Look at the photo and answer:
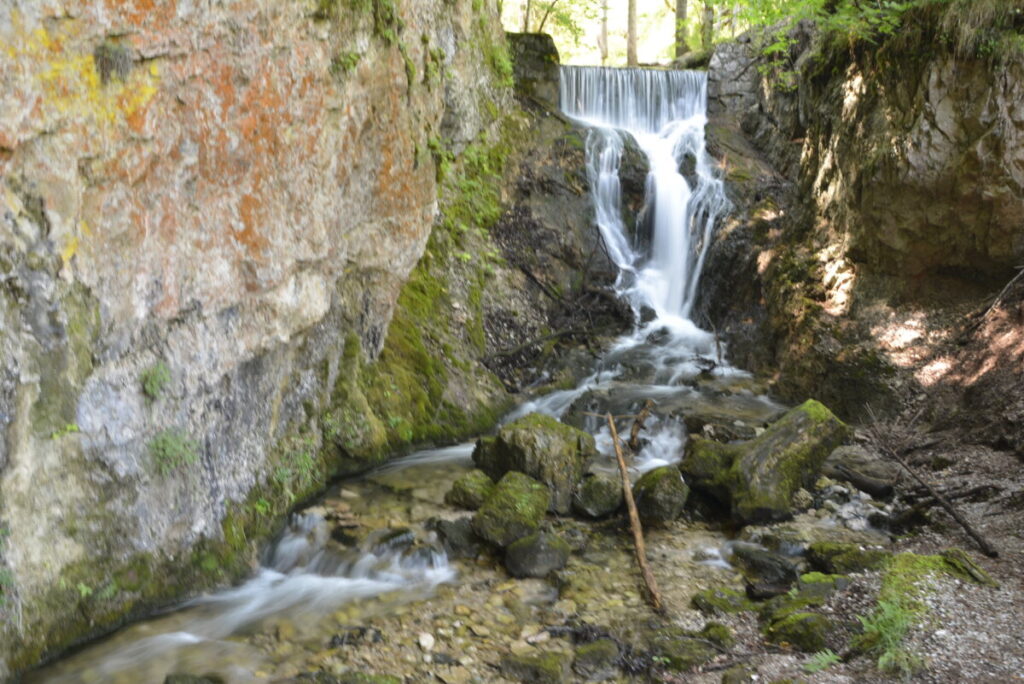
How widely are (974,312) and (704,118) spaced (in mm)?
8371

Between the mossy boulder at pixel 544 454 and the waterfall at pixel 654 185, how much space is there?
5.46 meters

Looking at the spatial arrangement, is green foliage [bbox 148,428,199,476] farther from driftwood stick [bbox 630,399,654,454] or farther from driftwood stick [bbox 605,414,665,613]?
driftwood stick [bbox 630,399,654,454]

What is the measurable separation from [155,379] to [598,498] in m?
3.90

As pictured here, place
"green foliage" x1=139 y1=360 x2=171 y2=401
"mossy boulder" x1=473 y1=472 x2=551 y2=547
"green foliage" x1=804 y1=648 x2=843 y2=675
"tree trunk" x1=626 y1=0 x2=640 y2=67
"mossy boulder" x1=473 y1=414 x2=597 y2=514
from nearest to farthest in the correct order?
"green foliage" x1=804 y1=648 x2=843 y2=675 < "green foliage" x1=139 y1=360 x2=171 y2=401 < "mossy boulder" x1=473 y1=472 x2=551 y2=547 < "mossy boulder" x1=473 y1=414 x2=597 y2=514 < "tree trunk" x1=626 y1=0 x2=640 y2=67

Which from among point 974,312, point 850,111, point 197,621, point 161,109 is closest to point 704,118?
point 850,111

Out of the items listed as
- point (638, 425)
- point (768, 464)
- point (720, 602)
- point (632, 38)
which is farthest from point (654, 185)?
point (720, 602)

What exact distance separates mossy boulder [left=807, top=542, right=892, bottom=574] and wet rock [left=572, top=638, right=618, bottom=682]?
6.32 ft

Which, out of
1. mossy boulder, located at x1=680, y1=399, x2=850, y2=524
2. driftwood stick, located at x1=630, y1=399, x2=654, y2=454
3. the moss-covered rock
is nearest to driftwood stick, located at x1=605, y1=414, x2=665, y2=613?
the moss-covered rock

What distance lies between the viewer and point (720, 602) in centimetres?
486

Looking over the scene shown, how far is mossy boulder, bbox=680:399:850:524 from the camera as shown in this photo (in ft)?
20.4

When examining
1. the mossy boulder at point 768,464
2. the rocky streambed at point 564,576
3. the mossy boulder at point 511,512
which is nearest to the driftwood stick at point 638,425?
the rocky streambed at point 564,576

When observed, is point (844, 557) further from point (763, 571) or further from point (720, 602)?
point (720, 602)

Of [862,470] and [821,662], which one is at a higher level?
[821,662]

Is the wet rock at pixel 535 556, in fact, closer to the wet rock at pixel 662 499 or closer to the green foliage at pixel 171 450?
the wet rock at pixel 662 499
